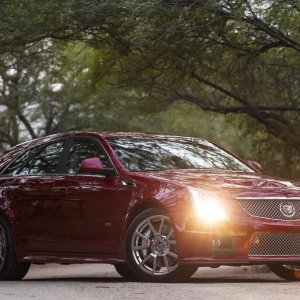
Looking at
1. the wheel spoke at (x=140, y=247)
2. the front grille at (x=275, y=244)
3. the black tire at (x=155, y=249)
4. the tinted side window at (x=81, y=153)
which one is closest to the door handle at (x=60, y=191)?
the tinted side window at (x=81, y=153)

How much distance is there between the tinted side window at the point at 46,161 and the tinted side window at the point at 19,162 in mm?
105

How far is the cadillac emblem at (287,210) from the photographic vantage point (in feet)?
31.7

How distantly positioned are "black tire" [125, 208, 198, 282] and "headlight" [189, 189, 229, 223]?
1.07 ft

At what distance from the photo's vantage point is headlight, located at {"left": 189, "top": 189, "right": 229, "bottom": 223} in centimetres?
933

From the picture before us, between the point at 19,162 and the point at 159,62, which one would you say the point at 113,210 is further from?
the point at 159,62

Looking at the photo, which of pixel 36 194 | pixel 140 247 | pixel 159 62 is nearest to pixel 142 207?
pixel 140 247

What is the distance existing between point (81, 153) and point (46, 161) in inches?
23.3

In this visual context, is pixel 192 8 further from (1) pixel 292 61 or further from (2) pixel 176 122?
(2) pixel 176 122

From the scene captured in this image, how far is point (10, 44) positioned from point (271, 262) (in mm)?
6538

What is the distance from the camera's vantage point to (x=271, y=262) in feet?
31.2

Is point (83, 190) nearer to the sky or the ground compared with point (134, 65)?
nearer to the ground

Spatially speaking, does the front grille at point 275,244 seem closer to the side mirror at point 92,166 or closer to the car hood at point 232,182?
the car hood at point 232,182

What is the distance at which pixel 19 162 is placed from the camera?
38.5 feet

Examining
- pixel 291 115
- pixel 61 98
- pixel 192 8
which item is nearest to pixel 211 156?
pixel 192 8
